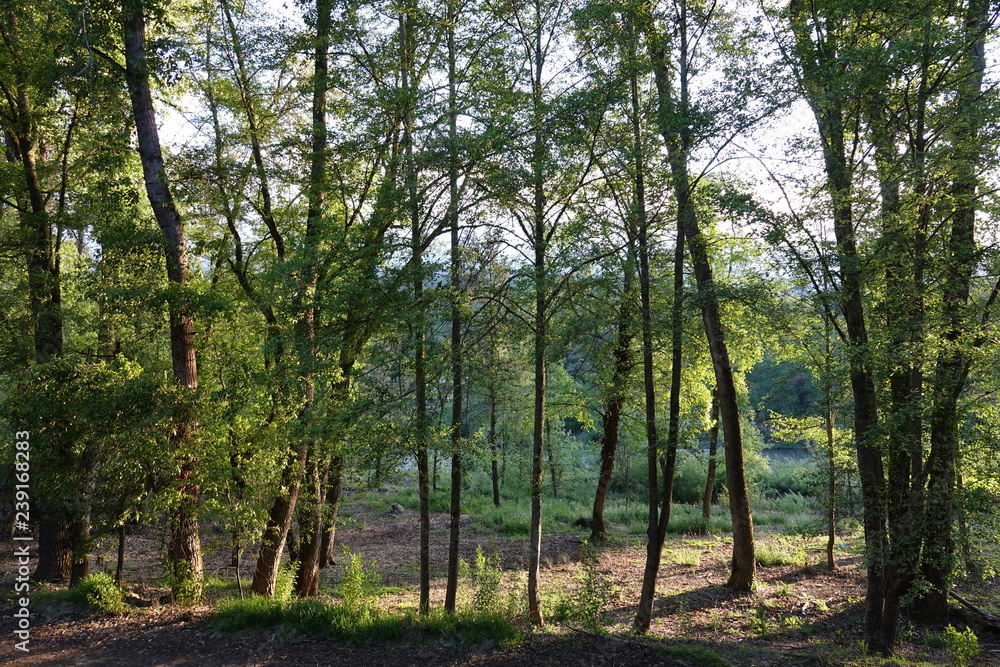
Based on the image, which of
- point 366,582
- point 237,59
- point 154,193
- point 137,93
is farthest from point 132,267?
point 366,582

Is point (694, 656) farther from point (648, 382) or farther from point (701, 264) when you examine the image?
point (701, 264)

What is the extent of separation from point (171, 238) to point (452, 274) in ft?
13.6

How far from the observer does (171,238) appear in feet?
26.1

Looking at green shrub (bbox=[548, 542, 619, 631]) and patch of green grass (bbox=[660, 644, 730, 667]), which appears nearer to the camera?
patch of green grass (bbox=[660, 644, 730, 667])

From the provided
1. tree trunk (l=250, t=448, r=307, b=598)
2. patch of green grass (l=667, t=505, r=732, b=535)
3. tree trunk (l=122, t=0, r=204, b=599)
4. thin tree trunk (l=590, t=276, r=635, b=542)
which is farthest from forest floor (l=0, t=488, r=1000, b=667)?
patch of green grass (l=667, t=505, r=732, b=535)

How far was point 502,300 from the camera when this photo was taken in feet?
26.4

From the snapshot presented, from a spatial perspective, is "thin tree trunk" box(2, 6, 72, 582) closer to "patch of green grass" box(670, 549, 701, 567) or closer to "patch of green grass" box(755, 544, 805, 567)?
"patch of green grass" box(670, 549, 701, 567)

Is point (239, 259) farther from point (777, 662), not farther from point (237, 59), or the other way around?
point (777, 662)

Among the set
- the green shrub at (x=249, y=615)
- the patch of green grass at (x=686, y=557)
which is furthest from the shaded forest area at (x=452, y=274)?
the patch of green grass at (x=686, y=557)

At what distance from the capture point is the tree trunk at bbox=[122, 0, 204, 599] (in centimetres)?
769

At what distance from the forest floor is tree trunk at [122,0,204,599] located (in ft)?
1.41

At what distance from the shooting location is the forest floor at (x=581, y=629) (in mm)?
5844

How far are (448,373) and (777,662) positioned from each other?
197 inches

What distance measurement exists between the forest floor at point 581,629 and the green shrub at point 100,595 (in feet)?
0.48
